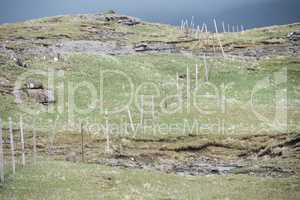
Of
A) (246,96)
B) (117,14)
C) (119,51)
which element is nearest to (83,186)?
(246,96)

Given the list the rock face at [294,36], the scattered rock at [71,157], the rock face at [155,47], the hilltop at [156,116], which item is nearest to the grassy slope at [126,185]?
the hilltop at [156,116]

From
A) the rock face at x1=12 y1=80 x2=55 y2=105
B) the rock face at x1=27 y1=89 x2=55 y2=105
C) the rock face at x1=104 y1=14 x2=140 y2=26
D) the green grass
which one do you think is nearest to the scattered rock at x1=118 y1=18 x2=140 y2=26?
the rock face at x1=104 y1=14 x2=140 y2=26

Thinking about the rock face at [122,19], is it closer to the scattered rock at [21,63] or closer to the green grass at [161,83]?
the green grass at [161,83]

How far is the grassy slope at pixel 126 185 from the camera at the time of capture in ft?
99.6

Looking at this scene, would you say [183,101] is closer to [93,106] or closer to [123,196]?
[93,106]

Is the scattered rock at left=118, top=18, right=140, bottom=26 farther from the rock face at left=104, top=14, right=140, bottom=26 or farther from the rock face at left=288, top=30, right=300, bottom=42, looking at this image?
the rock face at left=288, top=30, right=300, bottom=42

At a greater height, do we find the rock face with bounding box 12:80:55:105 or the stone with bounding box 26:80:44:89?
the stone with bounding box 26:80:44:89

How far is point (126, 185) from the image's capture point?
33.6m

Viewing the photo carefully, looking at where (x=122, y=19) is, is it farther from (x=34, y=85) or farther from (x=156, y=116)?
(x=156, y=116)

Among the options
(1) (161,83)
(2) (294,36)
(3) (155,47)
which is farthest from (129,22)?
(1) (161,83)

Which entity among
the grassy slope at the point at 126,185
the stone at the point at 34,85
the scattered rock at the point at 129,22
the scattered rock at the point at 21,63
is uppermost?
the scattered rock at the point at 129,22

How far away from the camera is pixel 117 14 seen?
5768 inches

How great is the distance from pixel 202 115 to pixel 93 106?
12.9 metres

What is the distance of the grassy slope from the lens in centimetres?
3036
